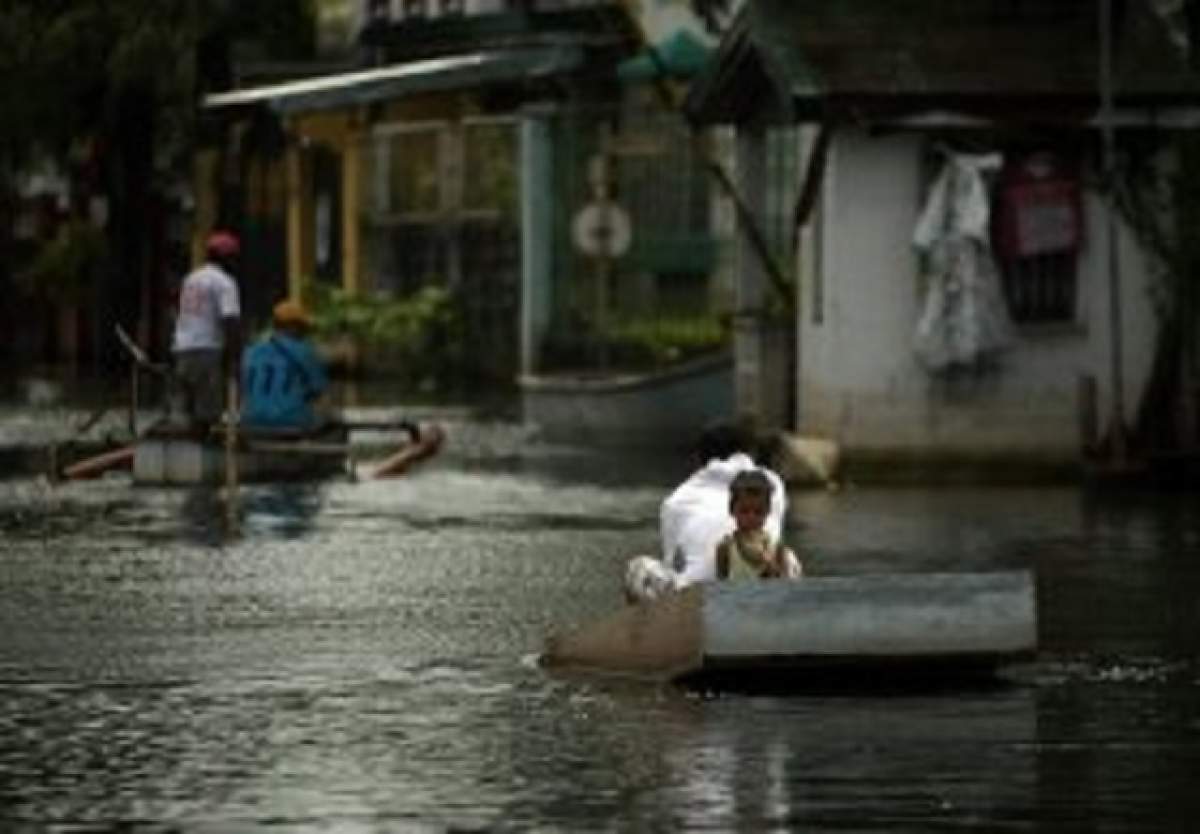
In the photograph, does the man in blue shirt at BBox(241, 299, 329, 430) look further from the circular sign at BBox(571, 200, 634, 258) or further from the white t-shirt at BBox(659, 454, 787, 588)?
the white t-shirt at BBox(659, 454, 787, 588)

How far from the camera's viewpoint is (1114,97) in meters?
33.9

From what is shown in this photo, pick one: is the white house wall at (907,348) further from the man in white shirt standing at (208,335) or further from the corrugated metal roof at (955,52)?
the man in white shirt standing at (208,335)

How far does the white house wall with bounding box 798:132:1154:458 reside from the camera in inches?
1351

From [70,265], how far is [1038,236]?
37.7m

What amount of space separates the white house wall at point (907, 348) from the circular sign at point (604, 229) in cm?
785

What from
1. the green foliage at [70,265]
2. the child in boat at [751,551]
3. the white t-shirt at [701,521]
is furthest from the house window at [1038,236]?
the green foliage at [70,265]

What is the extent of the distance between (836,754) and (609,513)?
1453 cm

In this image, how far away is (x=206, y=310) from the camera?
115 feet

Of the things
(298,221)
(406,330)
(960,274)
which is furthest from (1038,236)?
(298,221)

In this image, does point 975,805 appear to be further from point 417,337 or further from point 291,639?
point 417,337

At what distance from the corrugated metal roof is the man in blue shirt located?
4448 mm

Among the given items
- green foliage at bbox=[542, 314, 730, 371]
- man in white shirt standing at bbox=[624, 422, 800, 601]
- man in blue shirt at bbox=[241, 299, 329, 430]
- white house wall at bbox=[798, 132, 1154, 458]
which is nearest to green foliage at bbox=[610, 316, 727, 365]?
green foliage at bbox=[542, 314, 730, 371]

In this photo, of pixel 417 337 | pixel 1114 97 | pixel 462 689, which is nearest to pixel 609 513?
pixel 1114 97

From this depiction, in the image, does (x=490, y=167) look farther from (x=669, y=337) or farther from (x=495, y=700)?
(x=495, y=700)
